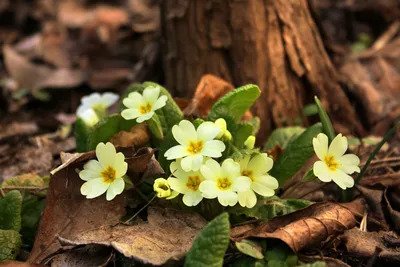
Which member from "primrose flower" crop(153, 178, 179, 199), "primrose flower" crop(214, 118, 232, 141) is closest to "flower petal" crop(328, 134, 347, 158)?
"primrose flower" crop(214, 118, 232, 141)

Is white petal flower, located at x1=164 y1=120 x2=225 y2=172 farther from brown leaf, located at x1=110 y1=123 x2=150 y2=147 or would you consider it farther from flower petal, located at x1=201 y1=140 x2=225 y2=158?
brown leaf, located at x1=110 y1=123 x2=150 y2=147

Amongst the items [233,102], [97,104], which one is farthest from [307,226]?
[97,104]

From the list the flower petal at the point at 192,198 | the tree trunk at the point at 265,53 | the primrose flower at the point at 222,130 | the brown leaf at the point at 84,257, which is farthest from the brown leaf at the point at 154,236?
the tree trunk at the point at 265,53

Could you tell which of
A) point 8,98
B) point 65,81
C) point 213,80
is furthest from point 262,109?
point 8,98

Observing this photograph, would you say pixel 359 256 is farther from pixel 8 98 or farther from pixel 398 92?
pixel 8 98

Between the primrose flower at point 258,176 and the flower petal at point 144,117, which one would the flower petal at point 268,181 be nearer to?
the primrose flower at point 258,176
